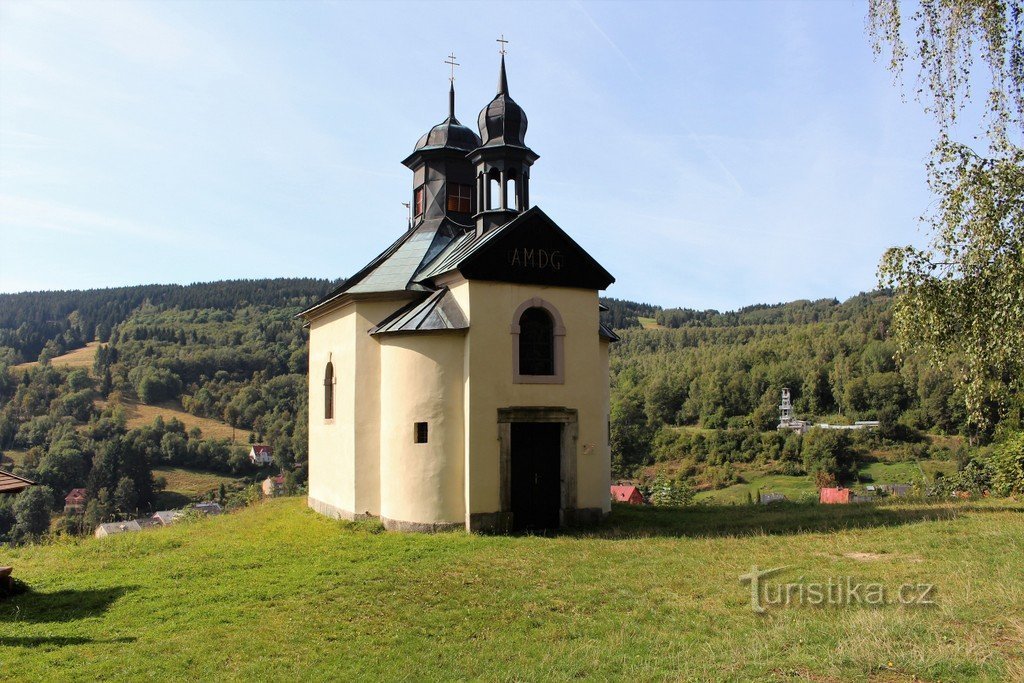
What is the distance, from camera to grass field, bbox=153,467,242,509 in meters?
76.5

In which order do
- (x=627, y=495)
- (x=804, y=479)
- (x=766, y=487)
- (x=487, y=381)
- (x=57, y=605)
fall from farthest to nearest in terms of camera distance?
(x=804, y=479)
(x=766, y=487)
(x=627, y=495)
(x=487, y=381)
(x=57, y=605)

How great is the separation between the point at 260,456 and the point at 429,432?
78.3 meters

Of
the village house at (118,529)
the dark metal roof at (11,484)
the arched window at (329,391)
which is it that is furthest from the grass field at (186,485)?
the dark metal roof at (11,484)

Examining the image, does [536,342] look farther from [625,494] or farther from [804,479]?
[804,479]

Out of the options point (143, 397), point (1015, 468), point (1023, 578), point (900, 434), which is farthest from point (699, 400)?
point (1023, 578)

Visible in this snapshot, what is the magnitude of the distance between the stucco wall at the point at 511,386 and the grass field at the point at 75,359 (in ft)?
391

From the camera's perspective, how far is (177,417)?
106 meters

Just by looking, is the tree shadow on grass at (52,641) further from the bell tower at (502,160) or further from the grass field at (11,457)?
the grass field at (11,457)

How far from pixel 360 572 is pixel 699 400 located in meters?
117

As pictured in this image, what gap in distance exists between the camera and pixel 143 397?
359ft

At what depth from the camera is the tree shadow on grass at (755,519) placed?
54.3ft

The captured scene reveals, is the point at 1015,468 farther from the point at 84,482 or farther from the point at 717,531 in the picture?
the point at 84,482

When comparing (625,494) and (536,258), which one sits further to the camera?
(625,494)

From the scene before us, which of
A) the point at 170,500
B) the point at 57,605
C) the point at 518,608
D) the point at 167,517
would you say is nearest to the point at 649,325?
the point at 170,500
